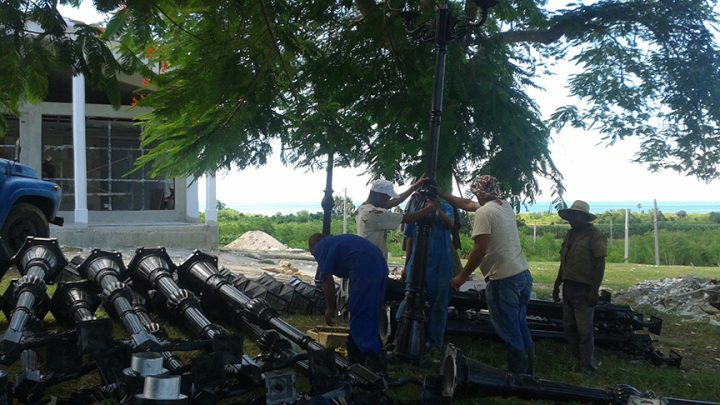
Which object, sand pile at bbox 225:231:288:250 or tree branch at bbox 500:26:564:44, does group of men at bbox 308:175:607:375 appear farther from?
sand pile at bbox 225:231:288:250

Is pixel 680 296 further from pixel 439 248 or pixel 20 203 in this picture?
pixel 20 203

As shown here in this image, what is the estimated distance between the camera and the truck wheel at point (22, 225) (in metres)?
10.5

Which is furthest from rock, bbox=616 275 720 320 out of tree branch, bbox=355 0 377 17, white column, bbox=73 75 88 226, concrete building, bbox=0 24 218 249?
white column, bbox=73 75 88 226

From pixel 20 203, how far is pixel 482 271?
766cm

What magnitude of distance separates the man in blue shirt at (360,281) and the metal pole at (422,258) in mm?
450

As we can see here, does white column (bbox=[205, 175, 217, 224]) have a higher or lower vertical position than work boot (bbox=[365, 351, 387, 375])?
higher

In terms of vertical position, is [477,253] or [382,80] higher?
[382,80]

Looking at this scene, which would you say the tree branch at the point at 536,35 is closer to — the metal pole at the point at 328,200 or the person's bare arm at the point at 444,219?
the metal pole at the point at 328,200

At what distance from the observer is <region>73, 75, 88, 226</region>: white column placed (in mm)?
17219

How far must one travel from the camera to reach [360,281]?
6.06m

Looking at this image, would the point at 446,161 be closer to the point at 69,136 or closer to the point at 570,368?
the point at 570,368

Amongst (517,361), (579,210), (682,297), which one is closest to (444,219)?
(579,210)

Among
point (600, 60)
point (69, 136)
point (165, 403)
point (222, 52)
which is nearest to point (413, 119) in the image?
point (222, 52)

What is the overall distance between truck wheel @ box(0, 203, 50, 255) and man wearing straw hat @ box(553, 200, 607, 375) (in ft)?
25.6
